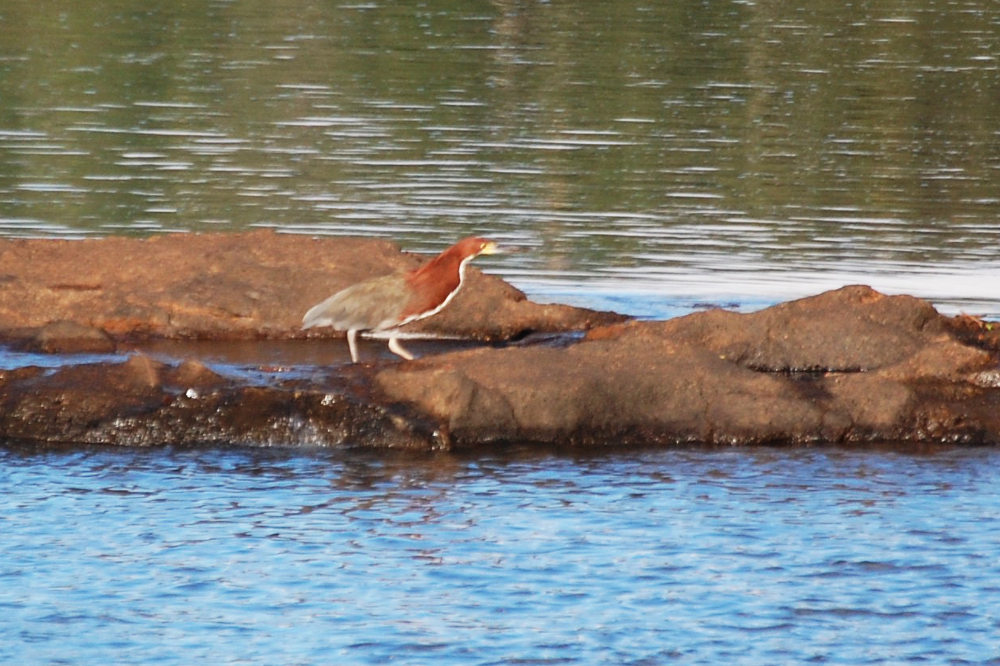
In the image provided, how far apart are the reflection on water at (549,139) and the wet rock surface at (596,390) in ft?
14.3

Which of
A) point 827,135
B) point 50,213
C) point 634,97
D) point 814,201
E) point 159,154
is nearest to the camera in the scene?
point 50,213

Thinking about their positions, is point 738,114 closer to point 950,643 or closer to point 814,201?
point 814,201

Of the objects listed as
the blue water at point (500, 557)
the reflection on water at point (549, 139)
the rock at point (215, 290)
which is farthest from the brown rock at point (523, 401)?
the reflection on water at point (549, 139)

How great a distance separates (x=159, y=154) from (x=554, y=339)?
14906mm

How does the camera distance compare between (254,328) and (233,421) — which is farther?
(254,328)

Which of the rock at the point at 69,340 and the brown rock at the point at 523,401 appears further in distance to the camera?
the rock at the point at 69,340

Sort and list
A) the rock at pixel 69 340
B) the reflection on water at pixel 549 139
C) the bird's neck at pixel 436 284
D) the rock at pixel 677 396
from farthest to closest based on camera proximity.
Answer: the reflection on water at pixel 549 139, the rock at pixel 69 340, the bird's neck at pixel 436 284, the rock at pixel 677 396

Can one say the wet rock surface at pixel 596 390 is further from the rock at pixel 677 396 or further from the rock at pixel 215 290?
the rock at pixel 215 290

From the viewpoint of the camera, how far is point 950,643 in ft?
30.0

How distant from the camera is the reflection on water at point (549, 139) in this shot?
22.0 meters

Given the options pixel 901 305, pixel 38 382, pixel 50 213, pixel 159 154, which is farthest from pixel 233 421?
pixel 159 154

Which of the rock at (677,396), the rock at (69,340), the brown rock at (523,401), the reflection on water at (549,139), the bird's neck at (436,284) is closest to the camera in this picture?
the brown rock at (523,401)

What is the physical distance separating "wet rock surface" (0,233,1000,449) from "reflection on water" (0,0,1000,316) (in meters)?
4.35

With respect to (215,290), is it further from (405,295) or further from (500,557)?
(500,557)
